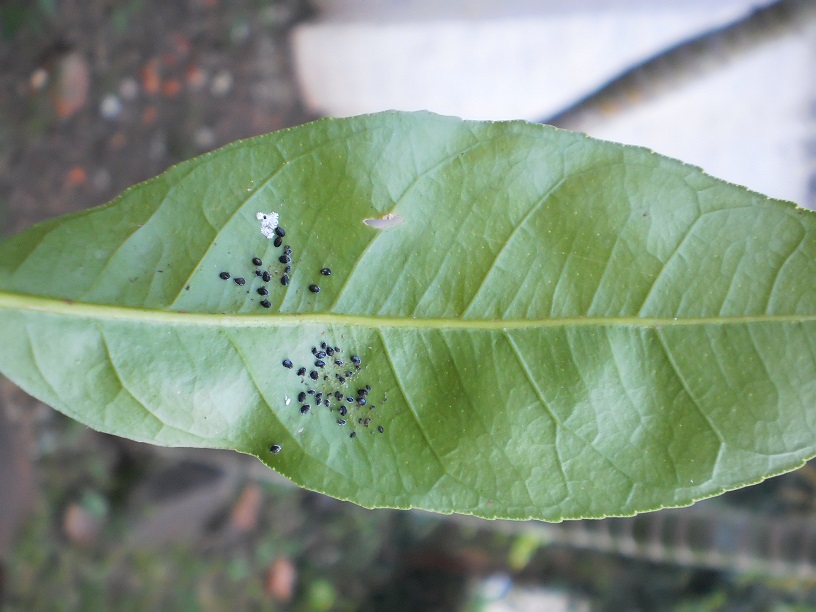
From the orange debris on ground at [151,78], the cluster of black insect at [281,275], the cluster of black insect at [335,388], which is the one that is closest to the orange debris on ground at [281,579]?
the orange debris on ground at [151,78]

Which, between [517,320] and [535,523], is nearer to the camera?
[517,320]

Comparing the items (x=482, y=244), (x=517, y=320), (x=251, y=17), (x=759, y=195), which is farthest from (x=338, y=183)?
(x=251, y=17)

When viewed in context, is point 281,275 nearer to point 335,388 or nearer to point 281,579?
point 335,388

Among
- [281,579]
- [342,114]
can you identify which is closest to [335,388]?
[342,114]

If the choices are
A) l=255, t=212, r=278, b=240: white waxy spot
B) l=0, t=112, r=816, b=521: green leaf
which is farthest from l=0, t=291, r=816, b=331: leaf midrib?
l=255, t=212, r=278, b=240: white waxy spot

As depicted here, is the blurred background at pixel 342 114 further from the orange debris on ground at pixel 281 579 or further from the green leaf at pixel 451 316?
the green leaf at pixel 451 316

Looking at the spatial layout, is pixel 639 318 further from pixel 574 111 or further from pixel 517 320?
pixel 574 111
